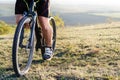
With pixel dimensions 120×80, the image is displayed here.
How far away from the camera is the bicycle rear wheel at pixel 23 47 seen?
5887 millimetres

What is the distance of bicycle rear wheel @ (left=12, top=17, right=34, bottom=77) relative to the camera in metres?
5.89

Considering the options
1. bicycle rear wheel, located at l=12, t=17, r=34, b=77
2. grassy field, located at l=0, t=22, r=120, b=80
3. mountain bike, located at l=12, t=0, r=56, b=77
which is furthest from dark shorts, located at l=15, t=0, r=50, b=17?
grassy field, located at l=0, t=22, r=120, b=80

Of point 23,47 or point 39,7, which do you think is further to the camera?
point 39,7

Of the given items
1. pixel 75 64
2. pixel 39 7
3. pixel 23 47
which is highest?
pixel 39 7

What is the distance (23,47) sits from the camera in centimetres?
633

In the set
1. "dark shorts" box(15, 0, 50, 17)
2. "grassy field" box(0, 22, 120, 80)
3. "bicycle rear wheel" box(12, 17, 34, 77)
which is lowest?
"grassy field" box(0, 22, 120, 80)

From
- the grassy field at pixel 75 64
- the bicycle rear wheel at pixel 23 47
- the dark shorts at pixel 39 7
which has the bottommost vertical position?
the grassy field at pixel 75 64

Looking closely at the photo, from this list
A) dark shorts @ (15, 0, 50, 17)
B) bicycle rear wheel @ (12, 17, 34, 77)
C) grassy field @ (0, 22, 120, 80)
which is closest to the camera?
bicycle rear wheel @ (12, 17, 34, 77)

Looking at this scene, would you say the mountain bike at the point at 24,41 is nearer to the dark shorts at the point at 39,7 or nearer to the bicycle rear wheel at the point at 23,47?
the bicycle rear wheel at the point at 23,47

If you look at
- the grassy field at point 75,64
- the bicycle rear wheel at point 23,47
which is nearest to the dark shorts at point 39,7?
the bicycle rear wheel at point 23,47

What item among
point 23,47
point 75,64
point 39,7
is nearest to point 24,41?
point 23,47

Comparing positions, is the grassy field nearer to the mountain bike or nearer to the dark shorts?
Result: the mountain bike

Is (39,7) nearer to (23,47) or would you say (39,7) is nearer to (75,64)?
(23,47)

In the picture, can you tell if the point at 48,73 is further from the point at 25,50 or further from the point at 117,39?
the point at 117,39
